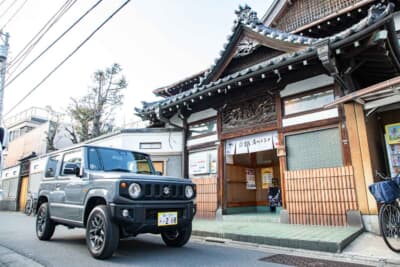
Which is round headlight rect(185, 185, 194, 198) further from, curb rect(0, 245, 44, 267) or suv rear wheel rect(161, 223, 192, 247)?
curb rect(0, 245, 44, 267)

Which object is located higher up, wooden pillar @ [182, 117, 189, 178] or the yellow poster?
wooden pillar @ [182, 117, 189, 178]

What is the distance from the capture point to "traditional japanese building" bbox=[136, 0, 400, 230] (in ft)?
18.5

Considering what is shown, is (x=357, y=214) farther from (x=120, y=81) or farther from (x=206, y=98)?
(x=120, y=81)

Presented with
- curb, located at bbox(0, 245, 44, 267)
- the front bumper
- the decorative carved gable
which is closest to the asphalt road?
curb, located at bbox(0, 245, 44, 267)

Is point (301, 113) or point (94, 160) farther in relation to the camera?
point (301, 113)

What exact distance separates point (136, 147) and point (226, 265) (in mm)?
7657

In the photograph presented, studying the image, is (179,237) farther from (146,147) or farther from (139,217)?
(146,147)

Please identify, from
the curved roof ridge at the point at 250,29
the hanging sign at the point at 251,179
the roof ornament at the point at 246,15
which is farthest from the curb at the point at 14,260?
the roof ornament at the point at 246,15

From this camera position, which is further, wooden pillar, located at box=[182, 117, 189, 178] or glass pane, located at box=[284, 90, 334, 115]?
wooden pillar, located at box=[182, 117, 189, 178]

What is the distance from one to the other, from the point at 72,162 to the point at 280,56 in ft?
18.1

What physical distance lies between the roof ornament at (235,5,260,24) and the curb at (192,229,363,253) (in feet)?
20.5

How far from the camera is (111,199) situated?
3865 mm

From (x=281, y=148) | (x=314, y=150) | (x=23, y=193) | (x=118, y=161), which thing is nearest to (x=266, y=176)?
(x=281, y=148)

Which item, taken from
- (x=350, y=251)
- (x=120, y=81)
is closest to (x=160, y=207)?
(x=350, y=251)
